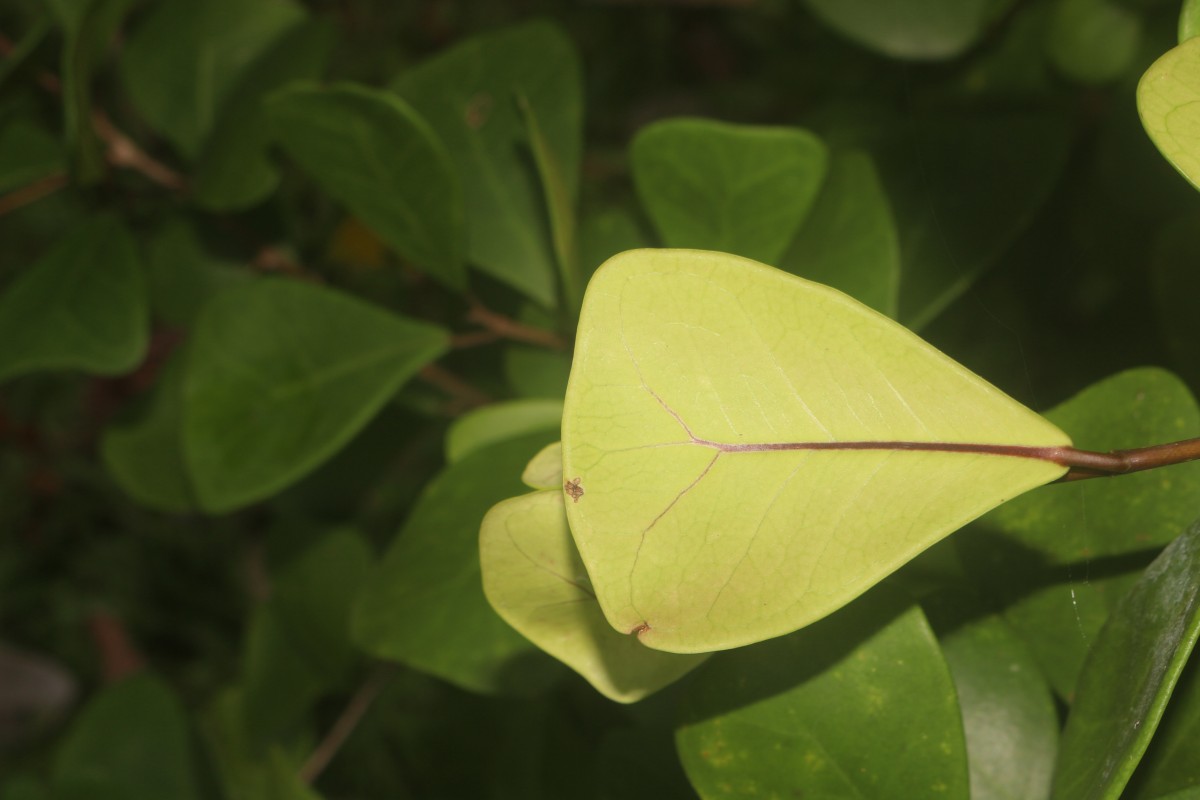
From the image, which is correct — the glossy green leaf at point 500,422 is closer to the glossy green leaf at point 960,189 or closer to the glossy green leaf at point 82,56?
the glossy green leaf at point 960,189

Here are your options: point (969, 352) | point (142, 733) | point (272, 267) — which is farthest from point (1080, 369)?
point (142, 733)

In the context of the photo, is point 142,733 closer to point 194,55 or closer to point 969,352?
point 194,55

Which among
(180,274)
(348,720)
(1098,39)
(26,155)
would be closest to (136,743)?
(348,720)

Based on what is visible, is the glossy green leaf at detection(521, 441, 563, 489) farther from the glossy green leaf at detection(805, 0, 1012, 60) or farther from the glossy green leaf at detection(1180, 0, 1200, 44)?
the glossy green leaf at detection(805, 0, 1012, 60)

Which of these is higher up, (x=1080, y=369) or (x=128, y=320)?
(x=1080, y=369)

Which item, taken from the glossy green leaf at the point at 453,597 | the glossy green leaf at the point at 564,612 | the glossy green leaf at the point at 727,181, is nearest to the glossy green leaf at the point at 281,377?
the glossy green leaf at the point at 453,597

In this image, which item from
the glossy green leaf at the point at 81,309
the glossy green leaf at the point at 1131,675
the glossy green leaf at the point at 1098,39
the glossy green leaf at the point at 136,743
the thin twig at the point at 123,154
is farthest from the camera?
the glossy green leaf at the point at 136,743
